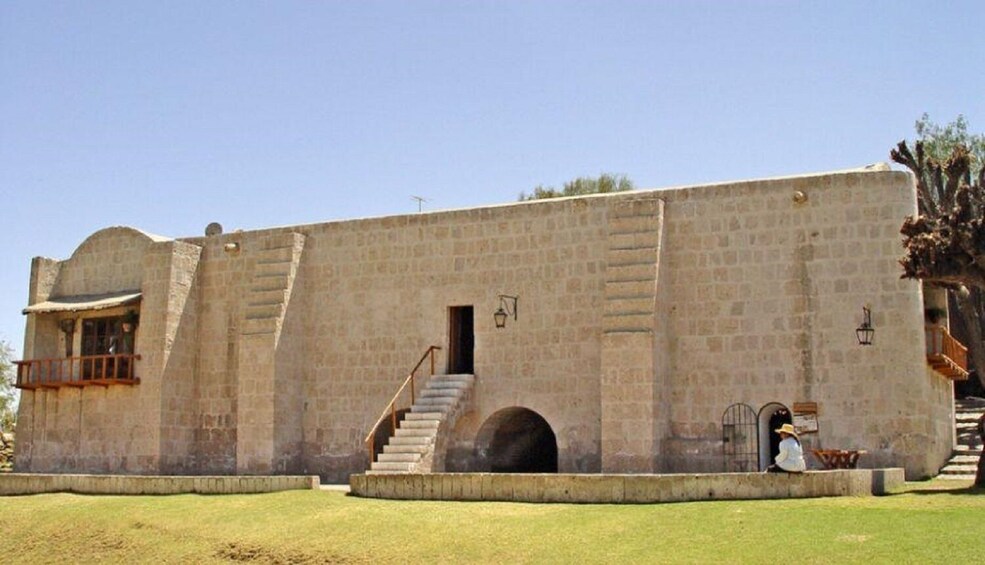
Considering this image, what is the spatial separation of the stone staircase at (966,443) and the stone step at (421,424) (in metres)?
8.18

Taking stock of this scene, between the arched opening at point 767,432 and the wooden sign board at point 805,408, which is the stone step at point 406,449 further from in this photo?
the wooden sign board at point 805,408

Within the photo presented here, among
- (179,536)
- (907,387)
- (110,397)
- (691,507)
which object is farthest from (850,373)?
(110,397)

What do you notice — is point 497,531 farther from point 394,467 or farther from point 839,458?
point 839,458

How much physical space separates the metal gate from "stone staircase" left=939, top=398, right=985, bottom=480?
9.63 feet

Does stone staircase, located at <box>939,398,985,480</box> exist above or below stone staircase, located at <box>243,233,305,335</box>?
below

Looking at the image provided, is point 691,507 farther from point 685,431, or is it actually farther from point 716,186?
point 716,186

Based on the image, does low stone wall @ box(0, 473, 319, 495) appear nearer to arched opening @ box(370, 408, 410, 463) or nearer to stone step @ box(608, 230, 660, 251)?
arched opening @ box(370, 408, 410, 463)

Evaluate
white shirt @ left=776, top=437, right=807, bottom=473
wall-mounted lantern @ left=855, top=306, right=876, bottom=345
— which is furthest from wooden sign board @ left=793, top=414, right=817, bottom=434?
white shirt @ left=776, top=437, right=807, bottom=473

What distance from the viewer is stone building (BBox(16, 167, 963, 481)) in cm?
1884

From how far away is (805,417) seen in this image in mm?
18703

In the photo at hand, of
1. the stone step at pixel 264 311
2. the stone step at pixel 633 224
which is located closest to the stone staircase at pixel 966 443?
the stone step at pixel 633 224

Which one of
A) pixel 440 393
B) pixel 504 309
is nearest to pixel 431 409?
pixel 440 393

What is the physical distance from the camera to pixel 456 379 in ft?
70.3

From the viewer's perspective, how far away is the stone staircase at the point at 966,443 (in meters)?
19.1
